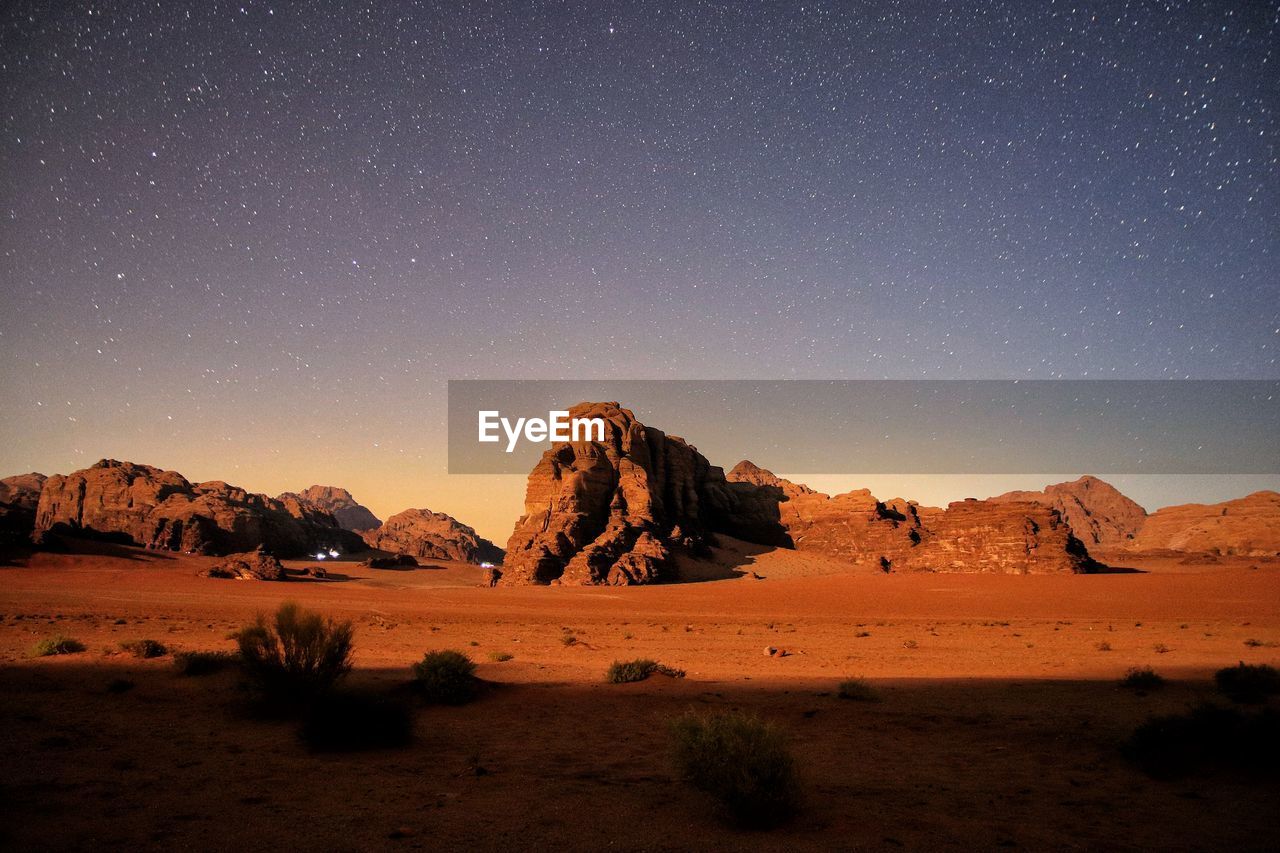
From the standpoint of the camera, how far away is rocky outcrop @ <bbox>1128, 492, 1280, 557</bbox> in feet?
279

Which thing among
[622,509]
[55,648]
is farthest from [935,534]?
[55,648]

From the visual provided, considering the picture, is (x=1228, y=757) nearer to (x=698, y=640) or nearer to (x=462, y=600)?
(x=698, y=640)

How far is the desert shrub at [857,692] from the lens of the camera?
11594mm

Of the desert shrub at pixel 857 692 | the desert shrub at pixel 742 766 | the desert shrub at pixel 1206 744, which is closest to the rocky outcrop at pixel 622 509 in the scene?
the desert shrub at pixel 857 692

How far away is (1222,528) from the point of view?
94.6 meters

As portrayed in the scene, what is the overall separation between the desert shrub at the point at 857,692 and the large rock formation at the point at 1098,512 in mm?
171944

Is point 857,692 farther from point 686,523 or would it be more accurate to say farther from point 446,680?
point 686,523

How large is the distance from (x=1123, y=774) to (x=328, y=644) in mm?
10651

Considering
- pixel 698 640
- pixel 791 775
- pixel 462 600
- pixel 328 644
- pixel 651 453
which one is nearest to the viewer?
pixel 791 775

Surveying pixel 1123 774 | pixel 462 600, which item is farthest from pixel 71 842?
pixel 462 600

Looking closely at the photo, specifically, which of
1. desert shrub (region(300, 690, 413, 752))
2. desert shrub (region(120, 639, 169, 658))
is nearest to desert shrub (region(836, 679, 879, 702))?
desert shrub (region(300, 690, 413, 752))

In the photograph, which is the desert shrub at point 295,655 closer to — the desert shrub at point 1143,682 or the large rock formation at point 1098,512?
the desert shrub at point 1143,682

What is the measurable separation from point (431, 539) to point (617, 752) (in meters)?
109

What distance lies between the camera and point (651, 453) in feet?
232
